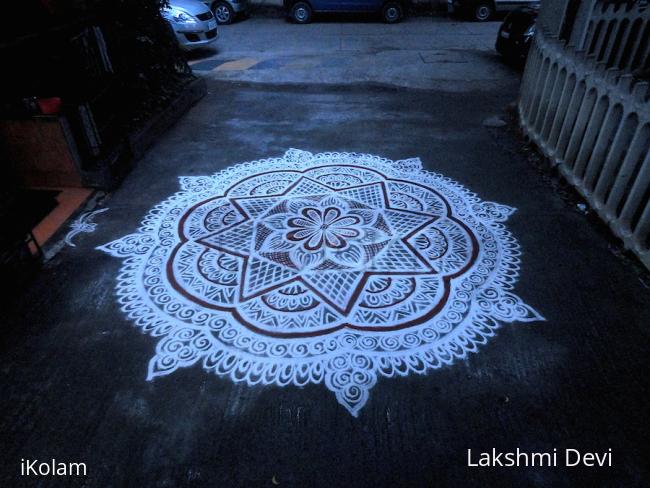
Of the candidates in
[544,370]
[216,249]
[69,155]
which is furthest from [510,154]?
[69,155]

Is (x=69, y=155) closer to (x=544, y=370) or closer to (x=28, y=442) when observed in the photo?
(x=28, y=442)

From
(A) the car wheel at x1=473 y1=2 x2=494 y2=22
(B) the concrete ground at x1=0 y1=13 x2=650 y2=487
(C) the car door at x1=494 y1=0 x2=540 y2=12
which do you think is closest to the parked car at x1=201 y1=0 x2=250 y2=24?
(A) the car wheel at x1=473 y1=2 x2=494 y2=22

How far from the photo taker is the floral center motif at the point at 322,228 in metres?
3.26

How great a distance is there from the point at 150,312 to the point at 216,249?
752mm

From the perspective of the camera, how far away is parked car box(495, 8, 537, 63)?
8148 mm

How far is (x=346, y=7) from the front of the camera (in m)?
13.1

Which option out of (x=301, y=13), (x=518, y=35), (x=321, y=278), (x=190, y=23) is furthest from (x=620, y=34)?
(x=301, y=13)

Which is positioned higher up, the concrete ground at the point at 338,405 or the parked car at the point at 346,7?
the parked car at the point at 346,7

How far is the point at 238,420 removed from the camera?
6.70 ft

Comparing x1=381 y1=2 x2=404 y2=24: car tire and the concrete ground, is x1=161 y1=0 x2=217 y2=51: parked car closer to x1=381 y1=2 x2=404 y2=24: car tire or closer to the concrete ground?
x1=381 y1=2 x2=404 y2=24: car tire

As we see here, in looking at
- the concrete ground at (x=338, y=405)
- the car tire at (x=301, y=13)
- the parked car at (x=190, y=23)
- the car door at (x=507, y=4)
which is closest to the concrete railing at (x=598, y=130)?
the concrete ground at (x=338, y=405)

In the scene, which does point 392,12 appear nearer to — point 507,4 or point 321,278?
point 507,4

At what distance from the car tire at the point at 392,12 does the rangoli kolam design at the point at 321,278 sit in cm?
1157

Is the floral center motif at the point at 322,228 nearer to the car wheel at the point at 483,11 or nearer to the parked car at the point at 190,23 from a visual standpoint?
the parked car at the point at 190,23
